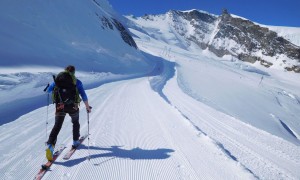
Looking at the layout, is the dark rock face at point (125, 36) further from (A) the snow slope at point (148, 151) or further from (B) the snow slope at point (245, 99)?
(A) the snow slope at point (148, 151)

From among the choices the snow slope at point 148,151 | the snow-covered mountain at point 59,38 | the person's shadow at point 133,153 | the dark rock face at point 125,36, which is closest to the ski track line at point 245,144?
the snow slope at point 148,151

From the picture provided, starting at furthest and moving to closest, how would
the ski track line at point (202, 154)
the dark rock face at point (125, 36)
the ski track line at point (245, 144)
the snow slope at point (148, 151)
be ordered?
the dark rock face at point (125, 36) < the ski track line at point (245, 144) < the ski track line at point (202, 154) < the snow slope at point (148, 151)

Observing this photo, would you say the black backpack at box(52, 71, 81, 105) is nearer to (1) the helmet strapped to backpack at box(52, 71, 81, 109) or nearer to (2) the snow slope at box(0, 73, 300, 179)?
(1) the helmet strapped to backpack at box(52, 71, 81, 109)

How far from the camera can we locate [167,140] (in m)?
7.76

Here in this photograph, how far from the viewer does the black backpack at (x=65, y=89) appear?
5758mm

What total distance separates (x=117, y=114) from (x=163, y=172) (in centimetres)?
509

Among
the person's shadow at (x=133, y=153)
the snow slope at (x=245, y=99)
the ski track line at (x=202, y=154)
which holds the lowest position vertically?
the snow slope at (x=245, y=99)

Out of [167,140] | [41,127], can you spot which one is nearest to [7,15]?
[41,127]

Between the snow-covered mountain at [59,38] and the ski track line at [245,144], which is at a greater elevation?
the snow-covered mountain at [59,38]

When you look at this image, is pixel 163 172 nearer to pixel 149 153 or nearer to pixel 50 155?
pixel 149 153

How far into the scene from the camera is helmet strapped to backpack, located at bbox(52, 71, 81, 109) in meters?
5.76

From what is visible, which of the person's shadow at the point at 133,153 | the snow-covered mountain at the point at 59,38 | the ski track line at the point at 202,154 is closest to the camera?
the ski track line at the point at 202,154

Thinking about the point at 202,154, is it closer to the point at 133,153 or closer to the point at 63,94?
the point at 133,153

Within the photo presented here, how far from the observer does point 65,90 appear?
5.86 metres
